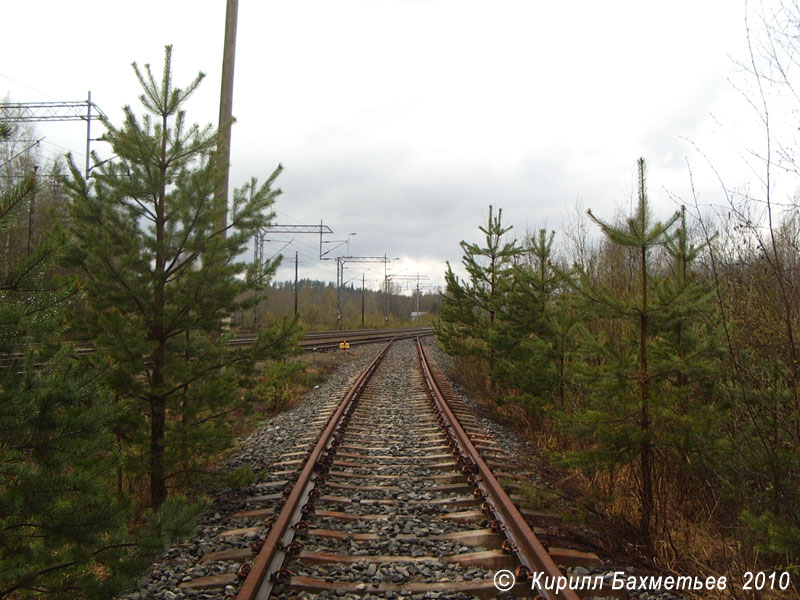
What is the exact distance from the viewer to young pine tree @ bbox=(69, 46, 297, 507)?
4.61m

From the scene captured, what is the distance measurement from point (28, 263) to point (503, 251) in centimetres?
1083

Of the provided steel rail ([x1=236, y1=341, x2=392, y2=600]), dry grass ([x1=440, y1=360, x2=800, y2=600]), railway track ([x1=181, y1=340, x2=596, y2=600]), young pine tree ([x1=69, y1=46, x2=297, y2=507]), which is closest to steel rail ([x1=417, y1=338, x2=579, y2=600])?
railway track ([x1=181, y1=340, x2=596, y2=600])

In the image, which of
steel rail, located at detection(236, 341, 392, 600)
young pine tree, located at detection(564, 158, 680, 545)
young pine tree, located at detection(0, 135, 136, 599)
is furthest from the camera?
young pine tree, located at detection(564, 158, 680, 545)

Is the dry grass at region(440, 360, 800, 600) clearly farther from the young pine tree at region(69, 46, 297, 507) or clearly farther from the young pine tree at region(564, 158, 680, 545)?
the young pine tree at region(69, 46, 297, 507)

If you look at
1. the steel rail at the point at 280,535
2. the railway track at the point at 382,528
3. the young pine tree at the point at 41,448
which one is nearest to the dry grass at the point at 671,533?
the railway track at the point at 382,528

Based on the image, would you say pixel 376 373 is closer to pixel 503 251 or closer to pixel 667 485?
pixel 503 251

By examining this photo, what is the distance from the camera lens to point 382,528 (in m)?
4.25

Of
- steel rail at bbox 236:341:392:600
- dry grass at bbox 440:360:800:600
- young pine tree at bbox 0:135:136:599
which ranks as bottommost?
dry grass at bbox 440:360:800:600

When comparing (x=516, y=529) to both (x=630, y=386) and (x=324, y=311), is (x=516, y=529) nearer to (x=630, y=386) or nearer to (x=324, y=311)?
(x=630, y=386)

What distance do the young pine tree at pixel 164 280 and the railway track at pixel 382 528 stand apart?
3.67ft

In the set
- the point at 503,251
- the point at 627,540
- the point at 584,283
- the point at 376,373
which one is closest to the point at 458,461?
the point at 627,540

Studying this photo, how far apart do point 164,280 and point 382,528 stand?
305 centimetres

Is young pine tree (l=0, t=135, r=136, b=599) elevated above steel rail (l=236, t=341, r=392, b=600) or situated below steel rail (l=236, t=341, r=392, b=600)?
above

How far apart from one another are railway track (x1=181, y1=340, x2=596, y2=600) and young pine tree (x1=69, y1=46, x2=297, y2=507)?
3.67 ft
